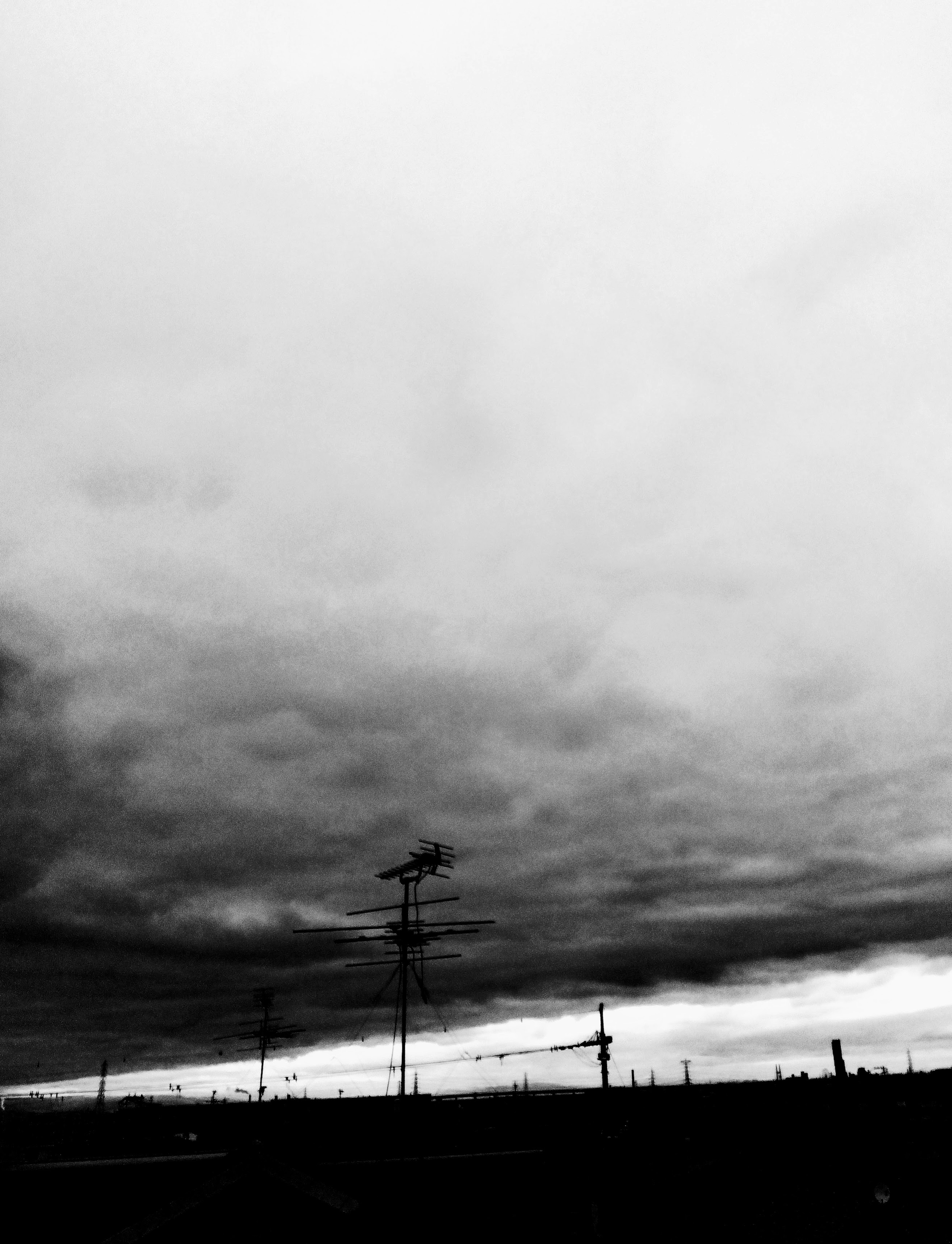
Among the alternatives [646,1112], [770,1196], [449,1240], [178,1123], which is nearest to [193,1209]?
[449,1240]

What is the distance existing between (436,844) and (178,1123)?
91.3 feet

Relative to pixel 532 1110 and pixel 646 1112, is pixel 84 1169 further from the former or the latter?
pixel 532 1110

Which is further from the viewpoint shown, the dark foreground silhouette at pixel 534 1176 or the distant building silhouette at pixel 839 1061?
the distant building silhouette at pixel 839 1061

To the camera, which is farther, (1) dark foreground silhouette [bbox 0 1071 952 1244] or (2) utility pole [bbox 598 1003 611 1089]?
(2) utility pole [bbox 598 1003 611 1089]

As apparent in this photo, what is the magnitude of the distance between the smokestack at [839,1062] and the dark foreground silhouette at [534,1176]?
2.83 ft

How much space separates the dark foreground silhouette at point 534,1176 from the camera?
734 inches

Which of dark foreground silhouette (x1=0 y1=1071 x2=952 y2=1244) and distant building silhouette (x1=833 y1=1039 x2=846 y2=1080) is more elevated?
distant building silhouette (x1=833 y1=1039 x2=846 y2=1080)

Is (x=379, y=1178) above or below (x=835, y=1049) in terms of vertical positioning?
below

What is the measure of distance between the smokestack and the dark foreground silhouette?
862 millimetres

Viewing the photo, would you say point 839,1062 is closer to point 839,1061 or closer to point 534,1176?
point 839,1061

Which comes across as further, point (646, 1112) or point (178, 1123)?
point (178, 1123)

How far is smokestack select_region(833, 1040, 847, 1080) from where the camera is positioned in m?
38.5

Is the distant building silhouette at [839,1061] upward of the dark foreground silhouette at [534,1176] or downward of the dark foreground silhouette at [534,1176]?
upward

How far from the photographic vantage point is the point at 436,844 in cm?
4044
